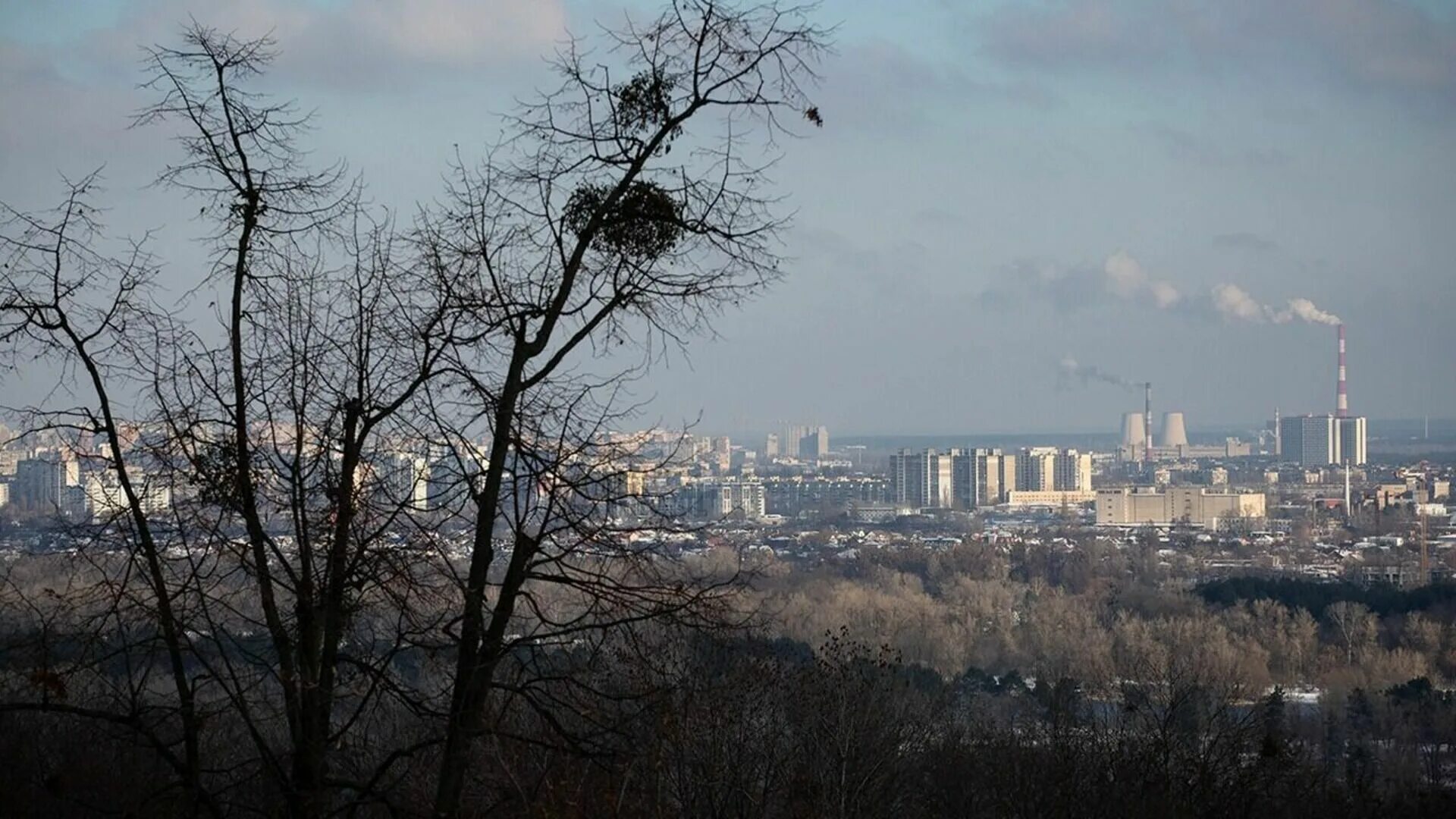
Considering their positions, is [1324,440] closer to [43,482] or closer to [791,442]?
[791,442]

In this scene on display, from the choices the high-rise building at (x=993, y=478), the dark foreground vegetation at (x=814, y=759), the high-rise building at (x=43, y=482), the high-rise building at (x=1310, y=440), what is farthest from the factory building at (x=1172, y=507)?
the high-rise building at (x=43, y=482)

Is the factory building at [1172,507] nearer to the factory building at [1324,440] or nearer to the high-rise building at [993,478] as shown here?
the high-rise building at [993,478]

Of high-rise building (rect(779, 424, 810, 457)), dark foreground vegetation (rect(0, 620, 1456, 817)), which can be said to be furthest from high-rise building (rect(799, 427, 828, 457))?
dark foreground vegetation (rect(0, 620, 1456, 817))

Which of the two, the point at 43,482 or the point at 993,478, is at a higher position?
the point at 43,482

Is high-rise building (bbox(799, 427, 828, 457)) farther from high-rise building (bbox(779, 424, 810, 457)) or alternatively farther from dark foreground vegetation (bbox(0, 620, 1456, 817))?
dark foreground vegetation (bbox(0, 620, 1456, 817))

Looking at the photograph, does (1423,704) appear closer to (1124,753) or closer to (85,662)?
(1124,753)

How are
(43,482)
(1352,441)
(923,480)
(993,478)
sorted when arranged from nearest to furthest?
(43,482) < (923,480) < (993,478) < (1352,441)

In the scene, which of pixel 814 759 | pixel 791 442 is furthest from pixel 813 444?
pixel 814 759

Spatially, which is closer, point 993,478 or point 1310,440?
point 993,478
